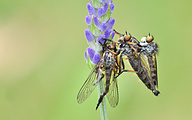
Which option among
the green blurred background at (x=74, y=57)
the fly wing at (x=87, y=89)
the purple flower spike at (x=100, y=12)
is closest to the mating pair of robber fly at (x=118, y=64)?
the fly wing at (x=87, y=89)

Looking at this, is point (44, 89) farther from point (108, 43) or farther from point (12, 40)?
point (108, 43)

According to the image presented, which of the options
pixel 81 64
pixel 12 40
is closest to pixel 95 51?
pixel 81 64

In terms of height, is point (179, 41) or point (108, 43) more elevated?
point (179, 41)

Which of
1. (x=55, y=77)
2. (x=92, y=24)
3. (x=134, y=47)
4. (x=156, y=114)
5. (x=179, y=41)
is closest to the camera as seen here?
(x=92, y=24)

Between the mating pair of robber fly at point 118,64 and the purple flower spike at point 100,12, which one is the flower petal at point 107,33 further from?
the purple flower spike at point 100,12

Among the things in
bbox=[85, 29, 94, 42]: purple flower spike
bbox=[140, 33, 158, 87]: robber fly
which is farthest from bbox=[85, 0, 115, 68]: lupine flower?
bbox=[140, 33, 158, 87]: robber fly

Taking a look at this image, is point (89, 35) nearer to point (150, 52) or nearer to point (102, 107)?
point (102, 107)
